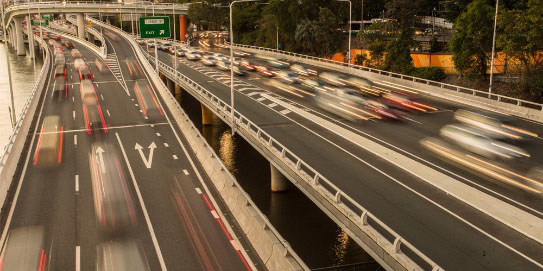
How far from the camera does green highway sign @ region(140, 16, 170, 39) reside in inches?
2488

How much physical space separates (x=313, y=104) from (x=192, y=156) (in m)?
18.6

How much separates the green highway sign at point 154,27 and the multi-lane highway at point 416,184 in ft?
59.9

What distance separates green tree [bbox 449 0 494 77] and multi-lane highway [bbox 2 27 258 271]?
110 feet

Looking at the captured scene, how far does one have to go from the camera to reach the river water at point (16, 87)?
207ft

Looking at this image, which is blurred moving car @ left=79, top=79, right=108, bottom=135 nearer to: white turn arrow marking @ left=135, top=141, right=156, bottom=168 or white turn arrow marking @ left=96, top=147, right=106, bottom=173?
white turn arrow marking @ left=96, top=147, right=106, bottom=173

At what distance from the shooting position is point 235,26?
457 ft

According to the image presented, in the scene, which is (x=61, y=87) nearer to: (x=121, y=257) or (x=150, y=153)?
(x=150, y=153)

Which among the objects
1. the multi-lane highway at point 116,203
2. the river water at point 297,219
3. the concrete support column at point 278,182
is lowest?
the river water at point 297,219

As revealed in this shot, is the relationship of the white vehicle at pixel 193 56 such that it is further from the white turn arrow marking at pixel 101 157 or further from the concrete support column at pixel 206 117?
the white turn arrow marking at pixel 101 157

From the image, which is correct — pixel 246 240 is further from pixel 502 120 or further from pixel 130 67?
pixel 130 67

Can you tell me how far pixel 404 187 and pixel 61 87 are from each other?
50.1 meters

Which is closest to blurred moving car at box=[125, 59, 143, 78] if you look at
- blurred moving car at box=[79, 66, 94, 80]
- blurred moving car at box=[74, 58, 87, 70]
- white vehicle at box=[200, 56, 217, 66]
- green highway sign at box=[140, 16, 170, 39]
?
blurred moving car at box=[79, 66, 94, 80]

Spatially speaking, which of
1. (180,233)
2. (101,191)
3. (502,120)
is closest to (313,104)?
(502,120)

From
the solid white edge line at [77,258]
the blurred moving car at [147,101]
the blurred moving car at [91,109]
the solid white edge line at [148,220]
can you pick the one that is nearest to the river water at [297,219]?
the blurred moving car at [147,101]
